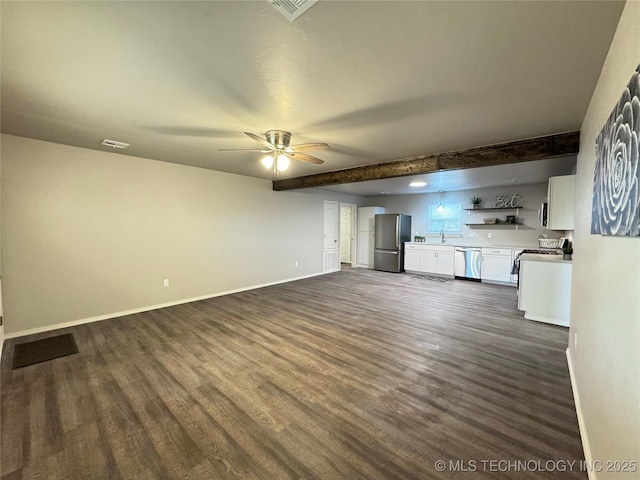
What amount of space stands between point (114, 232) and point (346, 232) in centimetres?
664

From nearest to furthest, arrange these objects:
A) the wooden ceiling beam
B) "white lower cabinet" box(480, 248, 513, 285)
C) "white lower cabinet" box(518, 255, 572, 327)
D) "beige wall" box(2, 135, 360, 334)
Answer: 1. the wooden ceiling beam
2. "beige wall" box(2, 135, 360, 334)
3. "white lower cabinet" box(518, 255, 572, 327)
4. "white lower cabinet" box(480, 248, 513, 285)

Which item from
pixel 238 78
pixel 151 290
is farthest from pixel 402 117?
pixel 151 290

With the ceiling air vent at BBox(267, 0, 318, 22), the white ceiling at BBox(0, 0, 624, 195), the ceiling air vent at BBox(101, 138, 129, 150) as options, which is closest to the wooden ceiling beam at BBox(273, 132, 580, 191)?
the white ceiling at BBox(0, 0, 624, 195)

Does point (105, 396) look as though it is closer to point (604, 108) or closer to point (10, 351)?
point (10, 351)

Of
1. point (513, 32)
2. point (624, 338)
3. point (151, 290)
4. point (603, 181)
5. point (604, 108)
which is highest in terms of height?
point (513, 32)

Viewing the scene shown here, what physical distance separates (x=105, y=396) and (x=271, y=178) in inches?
176

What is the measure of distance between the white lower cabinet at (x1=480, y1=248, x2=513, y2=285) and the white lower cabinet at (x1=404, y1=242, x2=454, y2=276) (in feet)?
2.48

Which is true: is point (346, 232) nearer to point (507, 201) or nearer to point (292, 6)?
point (507, 201)

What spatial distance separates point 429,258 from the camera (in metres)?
7.00

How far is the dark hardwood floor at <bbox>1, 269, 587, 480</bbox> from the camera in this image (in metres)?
1.51

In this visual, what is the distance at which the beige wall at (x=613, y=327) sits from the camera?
0.93 m

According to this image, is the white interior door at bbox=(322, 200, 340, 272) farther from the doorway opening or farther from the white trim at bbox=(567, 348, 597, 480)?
the white trim at bbox=(567, 348, 597, 480)

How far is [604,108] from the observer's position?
156cm

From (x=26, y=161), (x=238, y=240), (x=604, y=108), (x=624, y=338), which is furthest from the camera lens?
(x=238, y=240)
